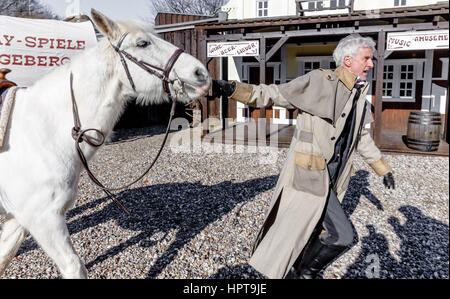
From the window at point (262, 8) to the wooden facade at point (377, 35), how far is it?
2553 millimetres

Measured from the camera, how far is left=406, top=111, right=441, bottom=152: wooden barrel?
23.5ft

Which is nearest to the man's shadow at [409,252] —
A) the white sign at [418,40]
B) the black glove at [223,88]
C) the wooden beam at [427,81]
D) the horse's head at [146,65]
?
the black glove at [223,88]

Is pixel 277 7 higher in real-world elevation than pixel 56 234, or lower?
higher

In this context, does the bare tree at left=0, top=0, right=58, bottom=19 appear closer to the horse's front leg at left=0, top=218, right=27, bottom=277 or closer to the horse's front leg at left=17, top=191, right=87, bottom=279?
the horse's front leg at left=0, top=218, right=27, bottom=277

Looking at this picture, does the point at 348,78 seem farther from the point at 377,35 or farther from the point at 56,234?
the point at 377,35

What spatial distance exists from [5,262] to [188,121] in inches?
402

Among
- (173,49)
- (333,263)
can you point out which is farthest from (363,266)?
(173,49)

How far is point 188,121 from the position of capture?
12.3m

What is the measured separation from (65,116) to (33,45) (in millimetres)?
7014

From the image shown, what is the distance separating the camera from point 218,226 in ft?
12.5

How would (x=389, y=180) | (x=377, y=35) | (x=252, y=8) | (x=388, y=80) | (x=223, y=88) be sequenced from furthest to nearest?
(x=252, y=8) < (x=388, y=80) < (x=377, y=35) < (x=389, y=180) < (x=223, y=88)

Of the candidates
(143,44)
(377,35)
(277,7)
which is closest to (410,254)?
(143,44)

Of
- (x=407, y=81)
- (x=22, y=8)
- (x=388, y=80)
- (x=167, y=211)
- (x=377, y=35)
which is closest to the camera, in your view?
(x=167, y=211)

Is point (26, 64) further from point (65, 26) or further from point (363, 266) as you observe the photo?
point (363, 266)
